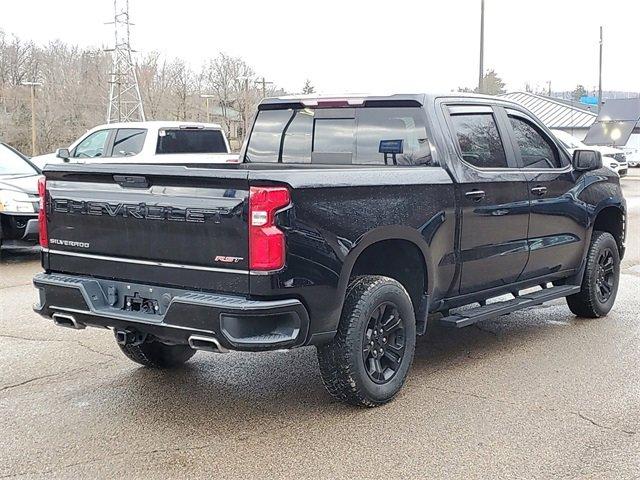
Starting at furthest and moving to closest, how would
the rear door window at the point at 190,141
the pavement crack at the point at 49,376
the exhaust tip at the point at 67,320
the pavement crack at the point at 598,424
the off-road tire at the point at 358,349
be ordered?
the rear door window at the point at 190,141 < the pavement crack at the point at 49,376 < the exhaust tip at the point at 67,320 < the off-road tire at the point at 358,349 < the pavement crack at the point at 598,424

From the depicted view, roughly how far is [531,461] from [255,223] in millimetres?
1870

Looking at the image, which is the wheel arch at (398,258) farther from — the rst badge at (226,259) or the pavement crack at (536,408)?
the rst badge at (226,259)

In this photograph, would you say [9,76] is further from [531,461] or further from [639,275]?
[531,461]

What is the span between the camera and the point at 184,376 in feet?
18.7

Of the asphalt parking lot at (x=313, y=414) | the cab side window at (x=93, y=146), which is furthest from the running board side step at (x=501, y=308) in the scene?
the cab side window at (x=93, y=146)

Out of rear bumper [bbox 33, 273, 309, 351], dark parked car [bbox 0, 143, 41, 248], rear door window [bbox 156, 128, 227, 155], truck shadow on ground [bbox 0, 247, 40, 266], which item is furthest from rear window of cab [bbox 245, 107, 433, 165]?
rear door window [bbox 156, 128, 227, 155]

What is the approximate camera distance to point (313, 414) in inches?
195

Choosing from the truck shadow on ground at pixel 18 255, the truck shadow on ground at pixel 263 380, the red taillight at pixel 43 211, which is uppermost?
the red taillight at pixel 43 211

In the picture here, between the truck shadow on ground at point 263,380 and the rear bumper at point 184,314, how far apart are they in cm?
65

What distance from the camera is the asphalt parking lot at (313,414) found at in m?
4.18

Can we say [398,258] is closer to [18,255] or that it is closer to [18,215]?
[18,215]

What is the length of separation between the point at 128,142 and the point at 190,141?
108 cm

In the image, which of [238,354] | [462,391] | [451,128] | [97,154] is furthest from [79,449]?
[97,154]

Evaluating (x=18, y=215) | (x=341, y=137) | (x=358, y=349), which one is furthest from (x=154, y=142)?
(x=358, y=349)
